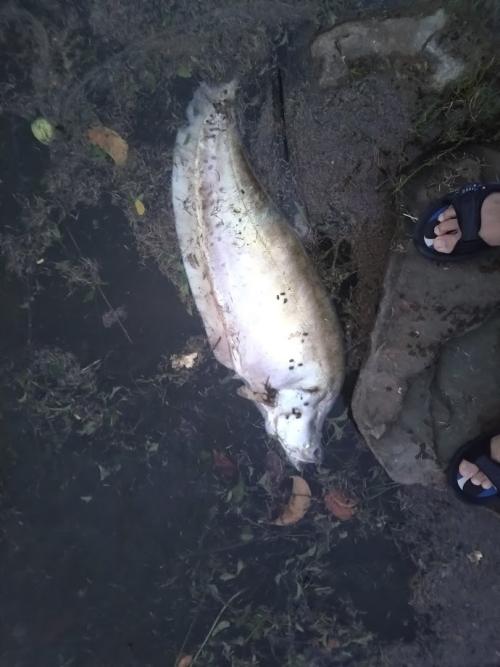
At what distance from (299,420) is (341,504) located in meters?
0.68

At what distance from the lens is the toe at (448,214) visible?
2680 mm

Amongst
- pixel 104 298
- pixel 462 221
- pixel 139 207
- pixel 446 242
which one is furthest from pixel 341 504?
pixel 139 207

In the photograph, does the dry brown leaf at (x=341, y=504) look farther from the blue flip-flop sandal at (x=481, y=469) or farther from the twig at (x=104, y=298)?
the twig at (x=104, y=298)

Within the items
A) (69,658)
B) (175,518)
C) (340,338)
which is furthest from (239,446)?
(69,658)

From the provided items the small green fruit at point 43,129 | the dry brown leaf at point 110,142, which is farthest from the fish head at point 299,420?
the small green fruit at point 43,129

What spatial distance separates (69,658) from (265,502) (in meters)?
1.62

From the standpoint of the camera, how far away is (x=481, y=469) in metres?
2.82

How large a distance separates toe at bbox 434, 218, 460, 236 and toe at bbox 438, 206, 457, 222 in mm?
20

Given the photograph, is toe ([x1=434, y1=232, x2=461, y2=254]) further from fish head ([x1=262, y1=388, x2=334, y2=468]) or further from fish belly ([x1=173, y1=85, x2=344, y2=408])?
fish head ([x1=262, y1=388, x2=334, y2=468])

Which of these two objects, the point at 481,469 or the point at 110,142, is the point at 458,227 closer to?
the point at 481,469

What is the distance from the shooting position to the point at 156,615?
10.5 feet

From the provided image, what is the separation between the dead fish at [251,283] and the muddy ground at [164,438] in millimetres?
153

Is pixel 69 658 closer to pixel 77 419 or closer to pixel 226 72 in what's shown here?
pixel 77 419

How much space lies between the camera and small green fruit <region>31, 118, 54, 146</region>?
2.94m
